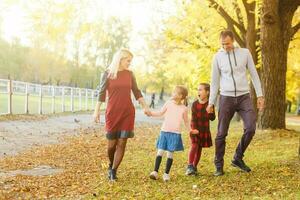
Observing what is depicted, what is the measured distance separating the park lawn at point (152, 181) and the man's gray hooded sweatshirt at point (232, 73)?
47.5 inches

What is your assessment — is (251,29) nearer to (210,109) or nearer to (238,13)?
(238,13)

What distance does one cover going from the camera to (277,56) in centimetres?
1427

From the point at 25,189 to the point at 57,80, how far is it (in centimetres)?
7954

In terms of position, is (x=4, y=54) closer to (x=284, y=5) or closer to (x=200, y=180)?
(x=284, y=5)

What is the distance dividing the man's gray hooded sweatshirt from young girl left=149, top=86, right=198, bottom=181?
500 millimetres

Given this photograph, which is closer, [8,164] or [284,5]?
[8,164]

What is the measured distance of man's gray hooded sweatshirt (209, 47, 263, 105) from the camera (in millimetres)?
7543

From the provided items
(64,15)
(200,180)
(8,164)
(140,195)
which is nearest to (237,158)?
(200,180)

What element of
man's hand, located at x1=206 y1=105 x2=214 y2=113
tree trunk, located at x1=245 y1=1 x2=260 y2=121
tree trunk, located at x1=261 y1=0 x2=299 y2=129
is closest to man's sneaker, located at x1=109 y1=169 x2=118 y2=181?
man's hand, located at x1=206 y1=105 x2=214 y2=113

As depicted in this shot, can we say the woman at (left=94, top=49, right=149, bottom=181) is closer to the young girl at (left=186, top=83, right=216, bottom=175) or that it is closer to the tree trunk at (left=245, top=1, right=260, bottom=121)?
the young girl at (left=186, top=83, right=216, bottom=175)

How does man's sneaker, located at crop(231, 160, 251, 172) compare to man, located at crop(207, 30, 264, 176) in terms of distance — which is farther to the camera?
man's sneaker, located at crop(231, 160, 251, 172)

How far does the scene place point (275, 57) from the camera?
1426 cm

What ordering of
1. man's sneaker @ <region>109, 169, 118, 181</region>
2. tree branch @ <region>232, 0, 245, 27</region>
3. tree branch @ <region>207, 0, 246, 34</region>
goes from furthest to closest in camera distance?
1. tree branch @ <region>232, 0, 245, 27</region>
2. tree branch @ <region>207, 0, 246, 34</region>
3. man's sneaker @ <region>109, 169, 118, 181</region>

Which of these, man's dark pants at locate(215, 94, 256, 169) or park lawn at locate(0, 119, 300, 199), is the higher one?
man's dark pants at locate(215, 94, 256, 169)
